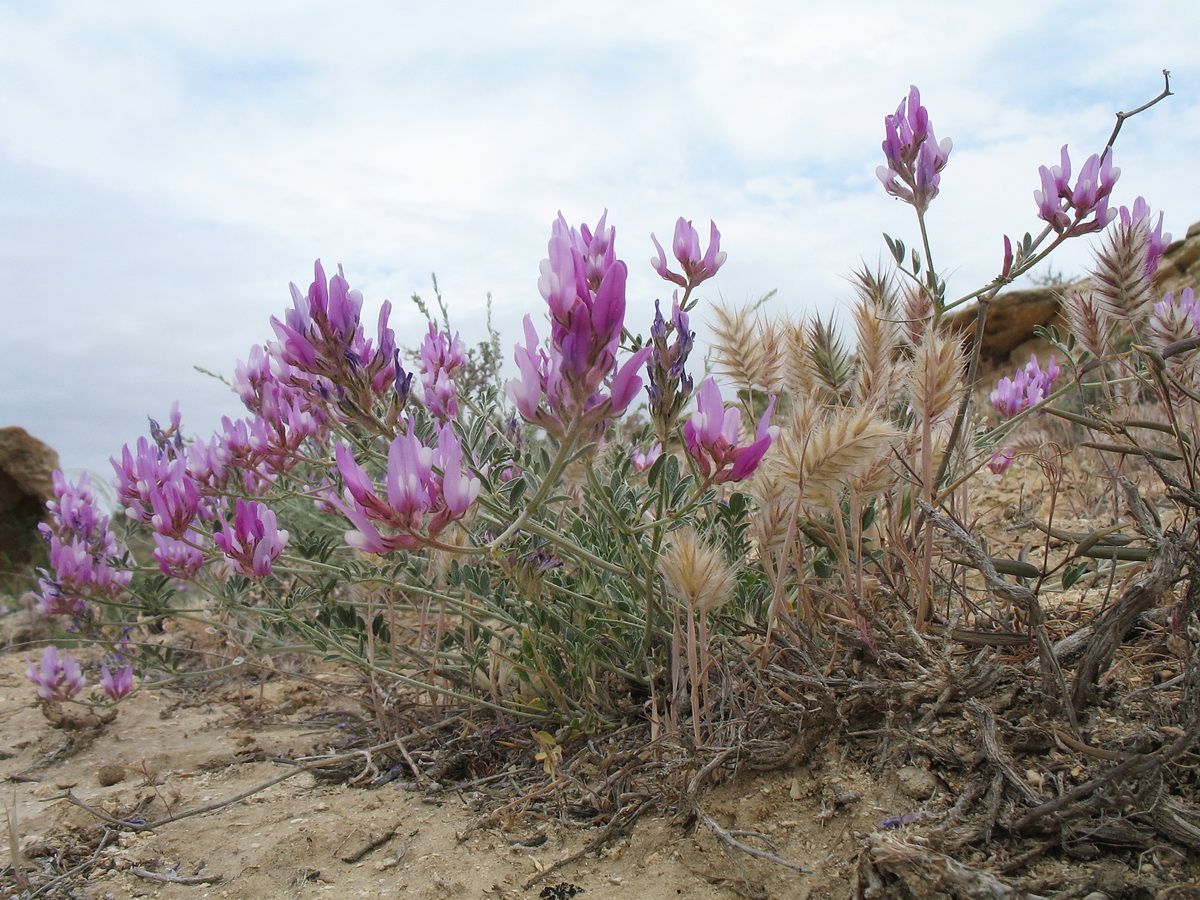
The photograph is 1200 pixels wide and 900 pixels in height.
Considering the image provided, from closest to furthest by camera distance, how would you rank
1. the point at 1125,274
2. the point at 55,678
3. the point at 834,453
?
the point at 834,453 → the point at 1125,274 → the point at 55,678

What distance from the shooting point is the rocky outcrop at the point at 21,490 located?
1036 centimetres

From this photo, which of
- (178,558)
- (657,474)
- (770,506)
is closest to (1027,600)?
(770,506)

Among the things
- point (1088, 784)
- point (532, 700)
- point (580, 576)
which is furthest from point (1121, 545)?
point (532, 700)

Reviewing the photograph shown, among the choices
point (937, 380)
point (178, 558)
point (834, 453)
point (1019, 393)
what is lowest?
point (178, 558)

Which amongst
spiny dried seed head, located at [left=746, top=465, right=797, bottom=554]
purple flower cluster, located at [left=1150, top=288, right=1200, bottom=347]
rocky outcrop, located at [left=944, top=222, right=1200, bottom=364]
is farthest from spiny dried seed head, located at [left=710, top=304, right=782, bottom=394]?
rocky outcrop, located at [left=944, top=222, right=1200, bottom=364]

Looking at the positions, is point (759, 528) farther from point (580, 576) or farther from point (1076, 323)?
point (1076, 323)

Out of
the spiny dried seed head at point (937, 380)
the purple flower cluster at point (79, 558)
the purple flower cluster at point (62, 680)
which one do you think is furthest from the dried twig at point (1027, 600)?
the purple flower cluster at point (62, 680)

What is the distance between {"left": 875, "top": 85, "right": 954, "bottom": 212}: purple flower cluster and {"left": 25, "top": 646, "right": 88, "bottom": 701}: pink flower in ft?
11.1

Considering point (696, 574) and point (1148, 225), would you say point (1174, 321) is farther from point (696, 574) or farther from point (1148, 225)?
point (696, 574)

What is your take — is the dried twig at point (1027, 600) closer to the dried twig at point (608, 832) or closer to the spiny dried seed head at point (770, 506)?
the spiny dried seed head at point (770, 506)

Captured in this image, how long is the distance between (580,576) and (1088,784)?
1.43 metres

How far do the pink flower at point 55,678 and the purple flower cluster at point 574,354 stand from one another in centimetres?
284

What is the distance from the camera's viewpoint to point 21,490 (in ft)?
34.8

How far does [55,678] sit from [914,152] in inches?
139
